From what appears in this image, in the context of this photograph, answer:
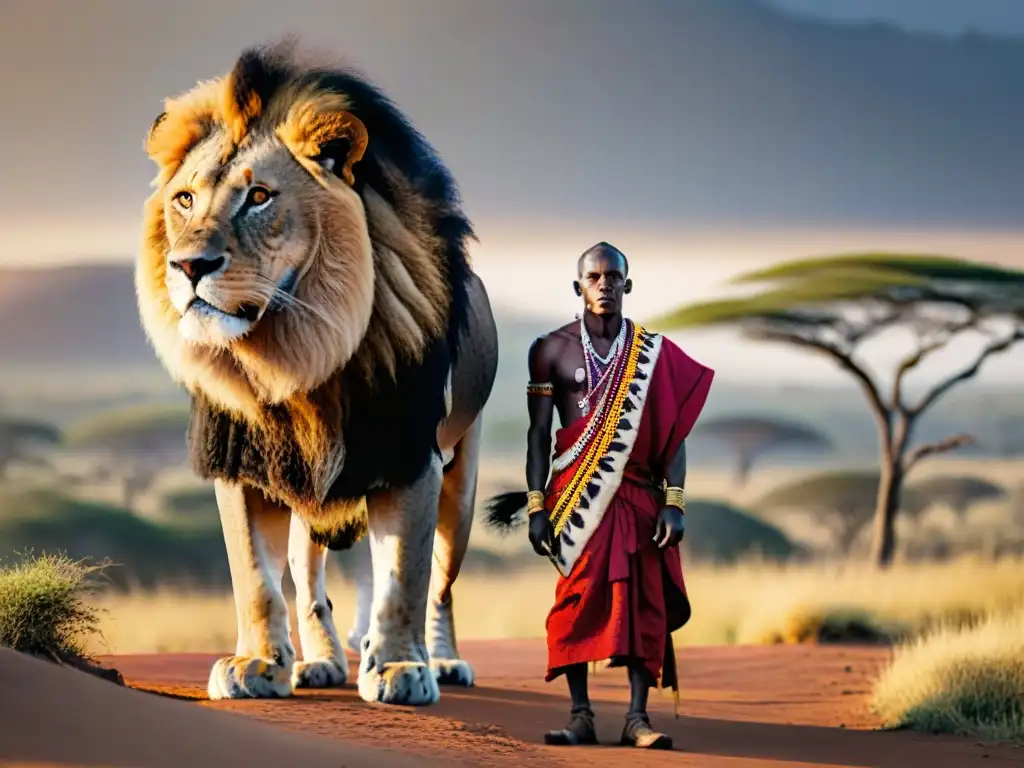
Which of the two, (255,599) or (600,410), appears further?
(255,599)

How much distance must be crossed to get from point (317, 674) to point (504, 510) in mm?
1296

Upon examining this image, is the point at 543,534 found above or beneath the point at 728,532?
beneath

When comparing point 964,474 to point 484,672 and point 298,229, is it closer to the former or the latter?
point 484,672

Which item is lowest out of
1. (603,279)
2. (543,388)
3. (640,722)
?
(640,722)

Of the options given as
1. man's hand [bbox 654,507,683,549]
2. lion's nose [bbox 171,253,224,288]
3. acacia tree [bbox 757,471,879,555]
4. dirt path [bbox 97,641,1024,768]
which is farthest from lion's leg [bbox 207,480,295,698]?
acacia tree [bbox 757,471,879,555]

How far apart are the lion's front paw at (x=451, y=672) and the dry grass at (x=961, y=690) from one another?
182 cm

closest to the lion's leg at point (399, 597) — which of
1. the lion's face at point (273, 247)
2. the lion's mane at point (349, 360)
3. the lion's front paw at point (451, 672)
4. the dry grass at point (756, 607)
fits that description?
the lion's mane at point (349, 360)

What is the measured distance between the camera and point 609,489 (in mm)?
6172

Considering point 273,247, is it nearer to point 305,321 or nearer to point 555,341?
point 305,321

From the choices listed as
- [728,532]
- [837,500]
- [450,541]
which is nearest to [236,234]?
[450,541]

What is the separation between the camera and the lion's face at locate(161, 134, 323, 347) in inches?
240

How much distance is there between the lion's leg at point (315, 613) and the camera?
760 cm

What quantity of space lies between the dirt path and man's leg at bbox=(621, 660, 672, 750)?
0.08 meters

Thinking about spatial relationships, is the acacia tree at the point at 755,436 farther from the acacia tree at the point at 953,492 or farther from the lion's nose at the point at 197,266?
the lion's nose at the point at 197,266
